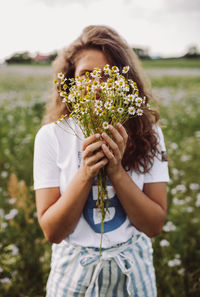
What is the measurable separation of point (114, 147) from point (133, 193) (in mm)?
287

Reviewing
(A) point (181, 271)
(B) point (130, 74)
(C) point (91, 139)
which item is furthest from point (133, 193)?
(A) point (181, 271)

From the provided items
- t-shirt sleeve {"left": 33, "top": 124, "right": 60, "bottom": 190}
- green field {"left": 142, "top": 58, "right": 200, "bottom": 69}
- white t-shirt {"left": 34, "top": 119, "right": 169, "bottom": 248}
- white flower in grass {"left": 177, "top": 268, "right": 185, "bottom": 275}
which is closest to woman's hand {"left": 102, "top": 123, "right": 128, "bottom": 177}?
white t-shirt {"left": 34, "top": 119, "right": 169, "bottom": 248}

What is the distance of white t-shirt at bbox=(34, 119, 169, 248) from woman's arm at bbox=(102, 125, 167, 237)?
0.20 ft

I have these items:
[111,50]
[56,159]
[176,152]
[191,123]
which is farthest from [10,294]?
[191,123]

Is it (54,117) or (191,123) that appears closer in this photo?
(54,117)

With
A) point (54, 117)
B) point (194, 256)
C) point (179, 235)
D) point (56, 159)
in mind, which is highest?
point (54, 117)

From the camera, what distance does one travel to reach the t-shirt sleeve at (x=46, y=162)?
132 cm

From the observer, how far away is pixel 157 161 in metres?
1.42

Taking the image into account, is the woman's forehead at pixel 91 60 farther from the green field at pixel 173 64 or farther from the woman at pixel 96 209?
the green field at pixel 173 64

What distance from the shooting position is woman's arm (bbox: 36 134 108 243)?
3.49 feet

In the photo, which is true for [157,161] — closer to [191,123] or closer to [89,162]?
[89,162]

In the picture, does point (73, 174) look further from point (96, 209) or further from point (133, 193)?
point (133, 193)

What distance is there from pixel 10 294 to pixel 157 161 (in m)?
1.50

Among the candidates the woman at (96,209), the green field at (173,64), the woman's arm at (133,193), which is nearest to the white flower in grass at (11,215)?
the woman at (96,209)
